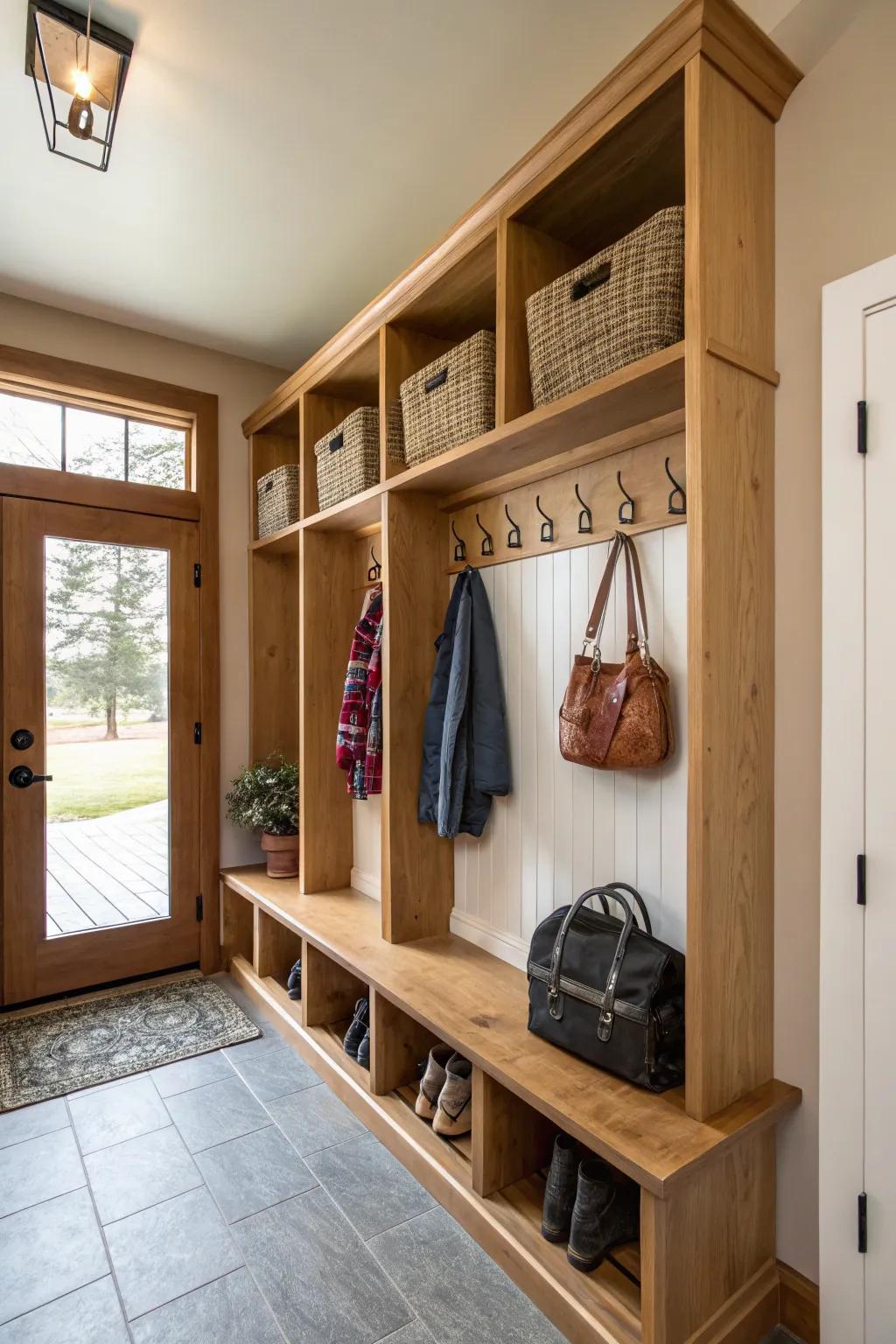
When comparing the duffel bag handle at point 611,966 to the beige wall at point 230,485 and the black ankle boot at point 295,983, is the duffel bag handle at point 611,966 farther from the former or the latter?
the beige wall at point 230,485

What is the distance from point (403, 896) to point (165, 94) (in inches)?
95.6

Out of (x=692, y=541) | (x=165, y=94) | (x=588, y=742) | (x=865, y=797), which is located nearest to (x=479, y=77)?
(x=165, y=94)

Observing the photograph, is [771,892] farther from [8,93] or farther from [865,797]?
[8,93]

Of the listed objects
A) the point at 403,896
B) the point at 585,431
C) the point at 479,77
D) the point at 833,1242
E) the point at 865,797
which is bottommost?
the point at 833,1242

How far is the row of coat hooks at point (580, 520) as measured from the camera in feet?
5.76

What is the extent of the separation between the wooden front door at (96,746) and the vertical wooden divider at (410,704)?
1.34 metres

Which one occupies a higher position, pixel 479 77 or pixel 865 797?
pixel 479 77

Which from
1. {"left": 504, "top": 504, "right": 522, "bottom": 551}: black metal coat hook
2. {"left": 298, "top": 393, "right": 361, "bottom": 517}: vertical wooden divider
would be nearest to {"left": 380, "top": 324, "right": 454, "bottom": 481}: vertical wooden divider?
{"left": 504, "top": 504, "right": 522, "bottom": 551}: black metal coat hook

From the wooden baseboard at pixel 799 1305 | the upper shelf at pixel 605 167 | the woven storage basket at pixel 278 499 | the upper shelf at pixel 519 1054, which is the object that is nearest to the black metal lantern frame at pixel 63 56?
the upper shelf at pixel 605 167

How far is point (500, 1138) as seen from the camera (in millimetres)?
1782

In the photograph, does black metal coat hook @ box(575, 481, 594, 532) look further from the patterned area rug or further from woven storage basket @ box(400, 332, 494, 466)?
the patterned area rug

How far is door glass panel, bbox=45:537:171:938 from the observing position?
302cm

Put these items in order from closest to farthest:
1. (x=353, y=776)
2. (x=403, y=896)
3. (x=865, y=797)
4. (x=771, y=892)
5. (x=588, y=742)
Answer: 1. (x=865, y=797)
2. (x=771, y=892)
3. (x=588, y=742)
4. (x=403, y=896)
5. (x=353, y=776)

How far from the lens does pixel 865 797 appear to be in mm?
1378
